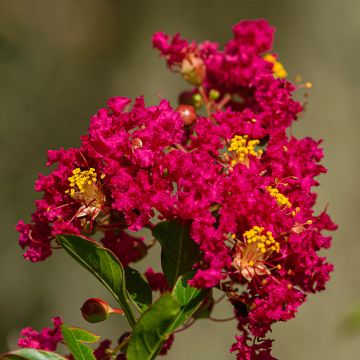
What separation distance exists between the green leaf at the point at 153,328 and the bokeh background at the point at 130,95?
4.16 feet

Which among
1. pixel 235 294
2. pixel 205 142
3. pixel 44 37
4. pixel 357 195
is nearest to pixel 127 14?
pixel 44 37

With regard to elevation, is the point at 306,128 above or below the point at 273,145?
above

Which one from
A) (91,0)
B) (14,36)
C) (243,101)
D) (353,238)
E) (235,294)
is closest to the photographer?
(235,294)

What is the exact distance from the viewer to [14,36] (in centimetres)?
217

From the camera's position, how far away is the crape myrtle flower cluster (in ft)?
2.88

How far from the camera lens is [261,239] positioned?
2.92ft

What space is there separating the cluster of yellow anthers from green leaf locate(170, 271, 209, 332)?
246mm

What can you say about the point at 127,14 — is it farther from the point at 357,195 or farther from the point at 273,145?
the point at 273,145

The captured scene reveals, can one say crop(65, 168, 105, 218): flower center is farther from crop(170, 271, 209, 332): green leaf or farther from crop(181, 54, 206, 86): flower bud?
crop(181, 54, 206, 86): flower bud

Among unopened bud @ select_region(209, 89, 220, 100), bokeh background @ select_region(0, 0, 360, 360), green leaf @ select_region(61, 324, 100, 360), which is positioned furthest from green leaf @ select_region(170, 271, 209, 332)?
bokeh background @ select_region(0, 0, 360, 360)

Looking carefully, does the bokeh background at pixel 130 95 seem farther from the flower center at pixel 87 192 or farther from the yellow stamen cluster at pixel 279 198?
the yellow stamen cluster at pixel 279 198

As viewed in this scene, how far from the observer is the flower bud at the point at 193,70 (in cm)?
125

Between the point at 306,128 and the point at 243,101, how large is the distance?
4.31 feet

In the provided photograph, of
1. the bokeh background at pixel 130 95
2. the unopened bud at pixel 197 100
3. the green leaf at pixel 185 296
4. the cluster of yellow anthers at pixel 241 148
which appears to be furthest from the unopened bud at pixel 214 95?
the bokeh background at pixel 130 95
